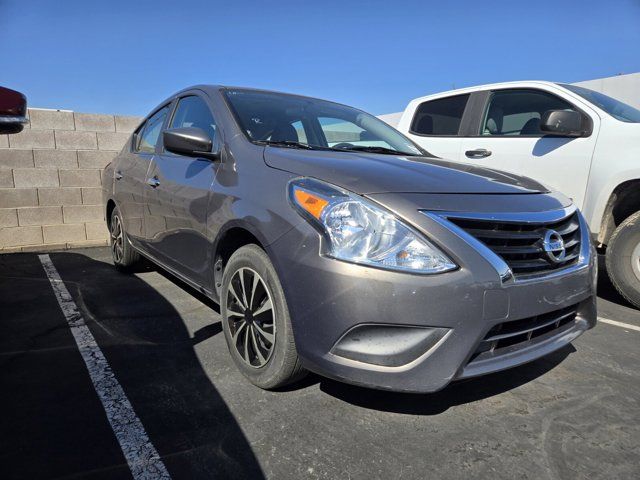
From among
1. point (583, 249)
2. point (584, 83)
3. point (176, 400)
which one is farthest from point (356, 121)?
point (584, 83)

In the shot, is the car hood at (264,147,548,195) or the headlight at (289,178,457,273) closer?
the headlight at (289,178,457,273)

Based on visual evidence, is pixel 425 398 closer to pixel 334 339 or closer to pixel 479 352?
pixel 479 352

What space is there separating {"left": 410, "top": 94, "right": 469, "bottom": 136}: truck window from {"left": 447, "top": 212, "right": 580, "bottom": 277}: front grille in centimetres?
327

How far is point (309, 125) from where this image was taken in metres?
3.16

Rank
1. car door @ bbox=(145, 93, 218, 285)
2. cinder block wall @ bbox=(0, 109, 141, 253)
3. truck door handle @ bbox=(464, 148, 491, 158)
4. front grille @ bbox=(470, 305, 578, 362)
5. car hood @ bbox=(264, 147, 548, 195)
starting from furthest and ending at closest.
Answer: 1. cinder block wall @ bbox=(0, 109, 141, 253)
2. truck door handle @ bbox=(464, 148, 491, 158)
3. car door @ bbox=(145, 93, 218, 285)
4. car hood @ bbox=(264, 147, 548, 195)
5. front grille @ bbox=(470, 305, 578, 362)

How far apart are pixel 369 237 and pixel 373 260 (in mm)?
96

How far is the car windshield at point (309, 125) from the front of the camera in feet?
9.18

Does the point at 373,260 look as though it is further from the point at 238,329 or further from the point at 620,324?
the point at 620,324

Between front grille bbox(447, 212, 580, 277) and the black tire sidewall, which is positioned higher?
front grille bbox(447, 212, 580, 277)

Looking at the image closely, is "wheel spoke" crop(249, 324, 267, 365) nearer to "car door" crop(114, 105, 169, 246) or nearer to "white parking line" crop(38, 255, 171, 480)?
"white parking line" crop(38, 255, 171, 480)

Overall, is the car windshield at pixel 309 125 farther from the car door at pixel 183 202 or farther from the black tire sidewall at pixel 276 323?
the black tire sidewall at pixel 276 323

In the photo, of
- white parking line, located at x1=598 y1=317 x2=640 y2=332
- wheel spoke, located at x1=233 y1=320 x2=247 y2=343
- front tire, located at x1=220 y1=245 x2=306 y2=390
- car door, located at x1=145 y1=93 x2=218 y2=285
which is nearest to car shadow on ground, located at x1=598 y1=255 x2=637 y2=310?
white parking line, located at x1=598 y1=317 x2=640 y2=332

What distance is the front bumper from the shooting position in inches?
69.1

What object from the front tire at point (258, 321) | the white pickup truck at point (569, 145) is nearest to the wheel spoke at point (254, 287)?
the front tire at point (258, 321)
